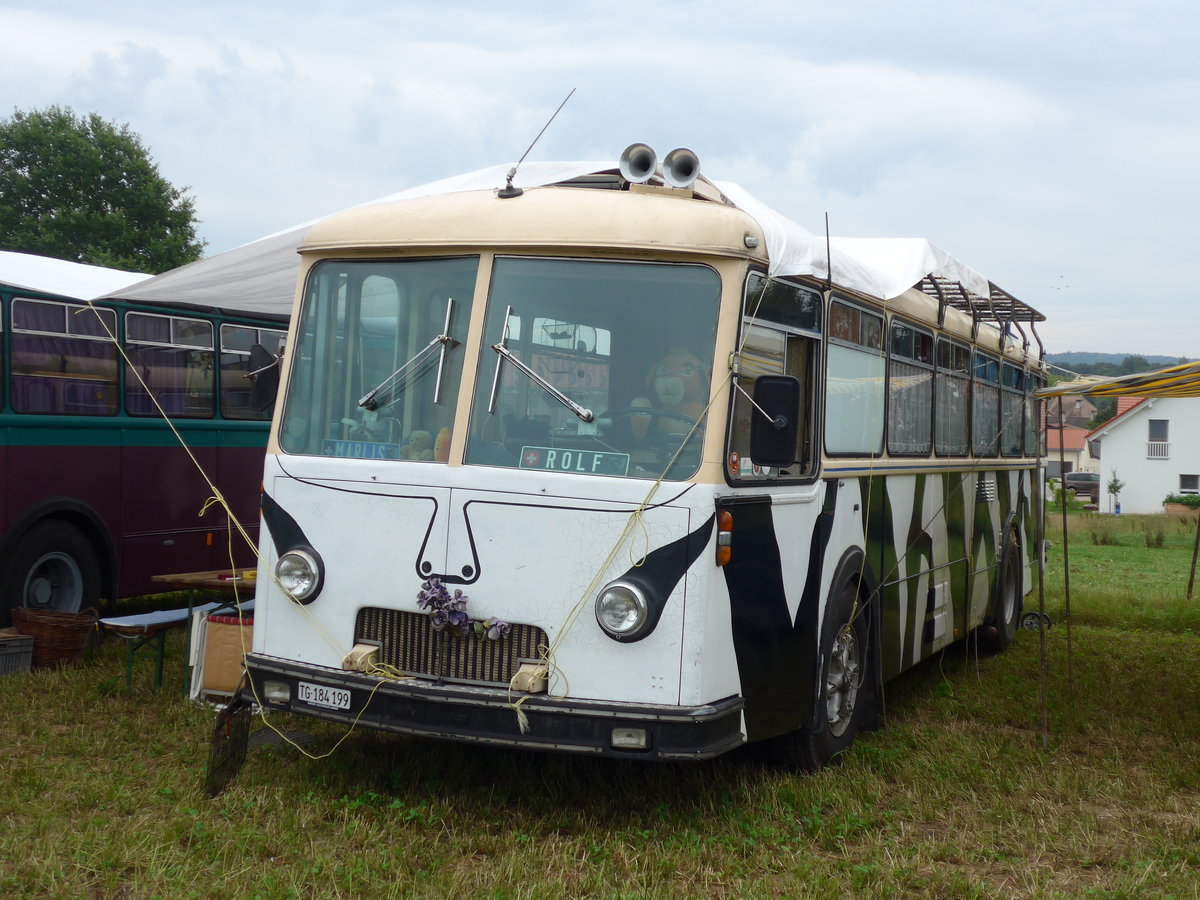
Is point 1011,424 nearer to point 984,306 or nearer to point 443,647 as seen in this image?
point 984,306

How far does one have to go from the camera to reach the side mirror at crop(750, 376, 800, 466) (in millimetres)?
5445

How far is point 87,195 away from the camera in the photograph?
45125 millimetres

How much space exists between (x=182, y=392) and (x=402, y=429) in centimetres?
578

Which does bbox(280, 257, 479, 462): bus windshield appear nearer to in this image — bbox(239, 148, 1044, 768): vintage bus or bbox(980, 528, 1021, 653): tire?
bbox(239, 148, 1044, 768): vintage bus

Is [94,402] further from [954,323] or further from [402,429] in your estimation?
[954,323]

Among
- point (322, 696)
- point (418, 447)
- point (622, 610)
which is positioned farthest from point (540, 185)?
point (322, 696)

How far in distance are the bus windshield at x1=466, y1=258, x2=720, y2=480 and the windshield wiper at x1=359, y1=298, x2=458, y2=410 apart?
20cm

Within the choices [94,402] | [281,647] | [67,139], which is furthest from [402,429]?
[67,139]

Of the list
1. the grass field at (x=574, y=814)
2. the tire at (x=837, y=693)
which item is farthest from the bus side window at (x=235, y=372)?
the tire at (x=837, y=693)

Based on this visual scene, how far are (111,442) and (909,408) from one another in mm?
6047

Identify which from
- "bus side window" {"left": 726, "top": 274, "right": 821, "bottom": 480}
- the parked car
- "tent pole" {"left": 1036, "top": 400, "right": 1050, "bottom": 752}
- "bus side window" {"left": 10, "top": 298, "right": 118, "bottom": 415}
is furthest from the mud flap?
the parked car

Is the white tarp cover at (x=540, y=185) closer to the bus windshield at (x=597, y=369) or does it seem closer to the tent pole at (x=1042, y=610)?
the bus windshield at (x=597, y=369)

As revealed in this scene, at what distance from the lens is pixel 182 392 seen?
11.1 metres

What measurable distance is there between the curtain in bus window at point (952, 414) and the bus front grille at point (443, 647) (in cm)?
453
